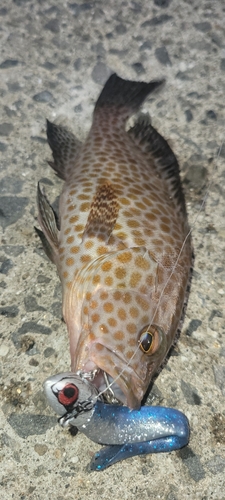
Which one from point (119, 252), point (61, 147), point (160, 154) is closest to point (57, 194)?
point (61, 147)

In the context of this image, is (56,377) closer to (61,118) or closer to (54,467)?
(54,467)

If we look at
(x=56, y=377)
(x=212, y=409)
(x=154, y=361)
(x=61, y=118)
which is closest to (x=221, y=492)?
(x=212, y=409)

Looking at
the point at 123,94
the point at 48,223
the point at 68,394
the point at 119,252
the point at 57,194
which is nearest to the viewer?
the point at 68,394

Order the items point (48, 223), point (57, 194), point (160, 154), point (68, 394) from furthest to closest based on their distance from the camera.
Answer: point (57, 194) → point (160, 154) → point (48, 223) → point (68, 394)

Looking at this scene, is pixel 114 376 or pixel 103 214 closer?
pixel 114 376

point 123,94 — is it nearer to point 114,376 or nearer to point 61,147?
point 61,147
